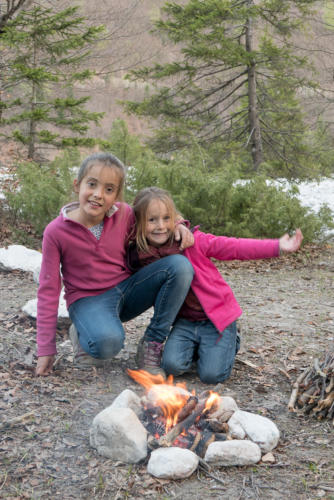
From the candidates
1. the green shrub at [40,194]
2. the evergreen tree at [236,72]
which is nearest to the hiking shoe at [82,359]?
the green shrub at [40,194]

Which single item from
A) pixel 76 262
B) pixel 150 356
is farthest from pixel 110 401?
pixel 76 262

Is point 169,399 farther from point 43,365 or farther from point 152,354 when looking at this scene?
point 43,365

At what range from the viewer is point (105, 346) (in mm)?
2906

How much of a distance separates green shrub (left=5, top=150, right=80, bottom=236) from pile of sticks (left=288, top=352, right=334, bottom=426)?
466 cm

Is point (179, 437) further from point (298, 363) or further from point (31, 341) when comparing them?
point (31, 341)

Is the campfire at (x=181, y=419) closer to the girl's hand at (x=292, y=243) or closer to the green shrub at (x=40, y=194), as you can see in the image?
the girl's hand at (x=292, y=243)

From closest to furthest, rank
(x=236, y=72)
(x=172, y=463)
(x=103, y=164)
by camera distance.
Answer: (x=172, y=463), (x=103, y=164), (x=236, y=72)

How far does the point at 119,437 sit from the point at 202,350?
1108 mm

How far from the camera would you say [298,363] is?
10.9 feet

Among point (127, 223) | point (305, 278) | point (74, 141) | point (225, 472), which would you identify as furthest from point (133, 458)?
point (74, 141)

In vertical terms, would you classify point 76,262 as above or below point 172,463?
above

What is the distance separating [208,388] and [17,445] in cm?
122

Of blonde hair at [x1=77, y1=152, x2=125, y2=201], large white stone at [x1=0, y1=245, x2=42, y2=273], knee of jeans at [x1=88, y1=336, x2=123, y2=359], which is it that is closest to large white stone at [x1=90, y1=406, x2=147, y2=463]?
knee of jeans at [x1=88, y1=336, x2=123, y2=359]

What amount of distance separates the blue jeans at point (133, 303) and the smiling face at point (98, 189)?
517 millimetres
